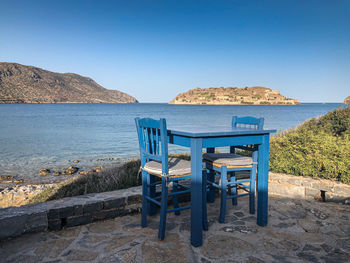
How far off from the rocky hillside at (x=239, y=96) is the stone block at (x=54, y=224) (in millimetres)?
98806

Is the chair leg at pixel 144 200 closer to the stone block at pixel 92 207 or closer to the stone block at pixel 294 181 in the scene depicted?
the stone block at pixel 92 207

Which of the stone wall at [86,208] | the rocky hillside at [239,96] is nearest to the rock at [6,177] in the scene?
the stone wall at [86,208]

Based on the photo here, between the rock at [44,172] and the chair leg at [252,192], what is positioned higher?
the chair leg at [252,192]

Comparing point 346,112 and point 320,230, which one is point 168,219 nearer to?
point 320,230

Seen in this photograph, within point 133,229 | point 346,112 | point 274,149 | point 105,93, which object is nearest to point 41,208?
point 133,229

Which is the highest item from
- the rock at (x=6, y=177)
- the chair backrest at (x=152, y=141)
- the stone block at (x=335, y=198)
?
the chair backrest at (x=152, y=141)

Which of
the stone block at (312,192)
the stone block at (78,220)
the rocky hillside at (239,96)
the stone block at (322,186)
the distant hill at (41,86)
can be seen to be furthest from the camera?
the rocky hillside at (239,96)

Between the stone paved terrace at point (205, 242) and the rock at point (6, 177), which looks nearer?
the stone paved terrace at point (205, 242)

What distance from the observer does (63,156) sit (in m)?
11.8

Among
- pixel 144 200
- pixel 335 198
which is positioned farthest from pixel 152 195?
pixel 335 198

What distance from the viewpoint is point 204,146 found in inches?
104

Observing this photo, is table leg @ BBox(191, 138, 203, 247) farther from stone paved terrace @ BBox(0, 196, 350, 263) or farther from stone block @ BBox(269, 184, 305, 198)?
stone block @ BBox(269, 184, 305, 198)

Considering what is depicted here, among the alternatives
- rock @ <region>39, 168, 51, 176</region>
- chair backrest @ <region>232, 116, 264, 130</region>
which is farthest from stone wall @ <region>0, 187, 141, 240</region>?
rock @ <region>39, 168, 51, 176</region>

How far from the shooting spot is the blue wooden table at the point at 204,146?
102 inches
